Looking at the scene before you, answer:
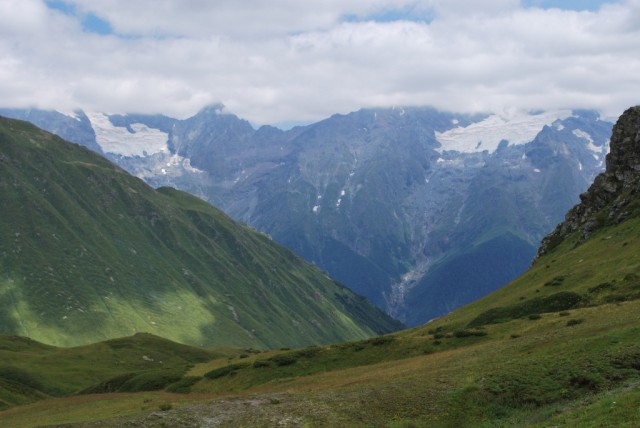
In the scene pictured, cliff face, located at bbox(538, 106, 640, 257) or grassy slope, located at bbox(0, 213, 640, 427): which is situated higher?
cliff face, located at bbox(538, 106, 640, 257)

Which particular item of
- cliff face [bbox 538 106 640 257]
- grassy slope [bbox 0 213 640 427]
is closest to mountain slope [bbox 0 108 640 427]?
grassy slope [bbox 0 213 640 427]

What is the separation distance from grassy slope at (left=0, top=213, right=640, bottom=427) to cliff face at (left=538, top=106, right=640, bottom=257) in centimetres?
4466

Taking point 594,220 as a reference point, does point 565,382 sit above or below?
below

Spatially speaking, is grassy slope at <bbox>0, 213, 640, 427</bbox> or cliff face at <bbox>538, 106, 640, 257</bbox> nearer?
grassy slope at <bbox>0, 213, 640, 427</bbox>

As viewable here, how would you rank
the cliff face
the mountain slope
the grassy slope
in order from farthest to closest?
the cliff face
the mountain slope
the grassy slope

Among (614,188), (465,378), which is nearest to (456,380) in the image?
(465,378)

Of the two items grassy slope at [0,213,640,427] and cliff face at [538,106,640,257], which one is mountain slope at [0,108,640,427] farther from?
cliff face at [538,106,640,257]

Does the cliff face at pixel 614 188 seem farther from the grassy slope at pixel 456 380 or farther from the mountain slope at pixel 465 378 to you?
the grassy slope at pixel 456 380

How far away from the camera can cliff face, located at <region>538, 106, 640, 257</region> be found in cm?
13475

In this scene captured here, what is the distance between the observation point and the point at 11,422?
7338 centimetres

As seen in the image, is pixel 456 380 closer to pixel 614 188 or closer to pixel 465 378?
pixel 465 378

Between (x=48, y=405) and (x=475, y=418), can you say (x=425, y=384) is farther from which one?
(x=48, y=405)

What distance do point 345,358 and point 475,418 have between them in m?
37.2

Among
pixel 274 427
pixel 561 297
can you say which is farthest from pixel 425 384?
pixel 561 297
